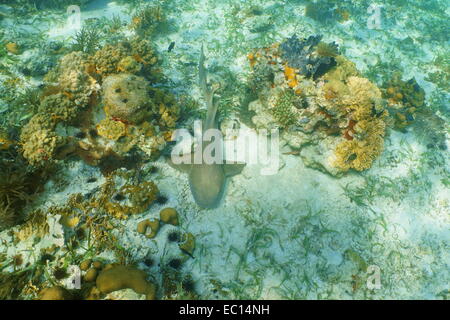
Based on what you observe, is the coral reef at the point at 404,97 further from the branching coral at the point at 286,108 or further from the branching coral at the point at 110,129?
the branching coral at the point at 110,129

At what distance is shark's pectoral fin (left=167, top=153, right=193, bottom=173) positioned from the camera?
601 centimetres

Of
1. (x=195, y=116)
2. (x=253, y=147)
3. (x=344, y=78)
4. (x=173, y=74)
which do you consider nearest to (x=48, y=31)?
(x=173, y=74)

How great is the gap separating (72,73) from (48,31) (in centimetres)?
506

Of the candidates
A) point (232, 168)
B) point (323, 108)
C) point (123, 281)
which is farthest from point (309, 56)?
point (123, 281)

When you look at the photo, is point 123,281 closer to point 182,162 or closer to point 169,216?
point 169,216

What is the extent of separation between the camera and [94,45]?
328 inches

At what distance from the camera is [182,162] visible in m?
6.10

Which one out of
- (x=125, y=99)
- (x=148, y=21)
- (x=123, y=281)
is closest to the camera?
(x=123, y=281)

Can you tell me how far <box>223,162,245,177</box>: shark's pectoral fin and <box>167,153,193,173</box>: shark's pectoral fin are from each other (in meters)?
0.80

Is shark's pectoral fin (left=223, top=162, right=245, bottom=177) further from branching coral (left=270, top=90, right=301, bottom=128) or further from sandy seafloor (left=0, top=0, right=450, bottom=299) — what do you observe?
branching coral (left=270, top=90, right=301, bottom=128)

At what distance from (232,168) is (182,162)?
114 cm

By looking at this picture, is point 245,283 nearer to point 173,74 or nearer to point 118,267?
point 118,267
